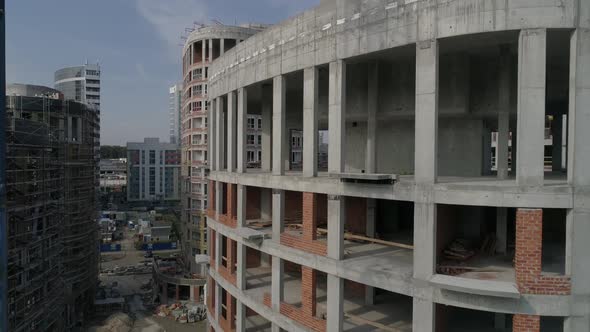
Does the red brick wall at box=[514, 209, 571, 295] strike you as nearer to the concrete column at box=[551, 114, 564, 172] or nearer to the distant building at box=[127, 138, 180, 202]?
the concrete column at box=[551, 114, 564, 172]

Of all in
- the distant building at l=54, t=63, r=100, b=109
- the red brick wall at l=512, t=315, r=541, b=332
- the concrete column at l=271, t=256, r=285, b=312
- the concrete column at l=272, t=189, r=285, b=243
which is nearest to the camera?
the red brick wall at l=512, t=315, r=541, b=332

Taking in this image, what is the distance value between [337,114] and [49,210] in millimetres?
23701

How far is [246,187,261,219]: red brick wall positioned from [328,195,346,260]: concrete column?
7597mm

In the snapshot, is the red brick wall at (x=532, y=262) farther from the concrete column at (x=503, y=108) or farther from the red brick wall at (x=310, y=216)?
the red brick wall at (x=310, y=216)

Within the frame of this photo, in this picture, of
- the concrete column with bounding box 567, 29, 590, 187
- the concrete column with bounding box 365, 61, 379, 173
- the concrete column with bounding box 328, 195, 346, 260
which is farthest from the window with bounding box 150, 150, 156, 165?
the concrete column with bounding box 567, 29, 590, 187

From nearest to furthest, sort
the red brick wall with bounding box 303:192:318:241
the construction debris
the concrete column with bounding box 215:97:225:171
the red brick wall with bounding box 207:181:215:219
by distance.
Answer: the red brick wall with bounding box 303:192:318:241 → the concrete column with bounding box 215:97:225:171 → the red brick wall with bounding box 207:181:215:219 → the construction debris

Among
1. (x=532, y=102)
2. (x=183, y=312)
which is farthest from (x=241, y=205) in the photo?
(x=183, y=312)

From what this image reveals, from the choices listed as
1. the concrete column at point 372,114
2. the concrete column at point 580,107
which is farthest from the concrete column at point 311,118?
the concrete column at point 580,107

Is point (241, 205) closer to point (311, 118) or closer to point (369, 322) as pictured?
point (311, 118)

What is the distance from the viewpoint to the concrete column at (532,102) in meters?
8.33

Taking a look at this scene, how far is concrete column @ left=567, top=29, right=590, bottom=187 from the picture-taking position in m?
8.39

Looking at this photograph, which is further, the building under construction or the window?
the window

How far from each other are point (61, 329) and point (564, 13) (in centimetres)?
3389

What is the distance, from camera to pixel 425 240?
372 inches
